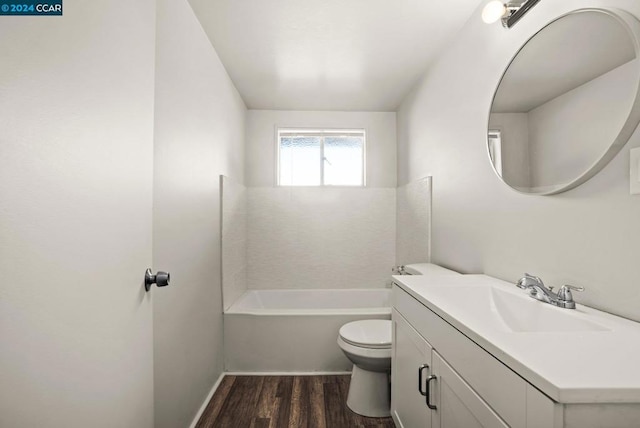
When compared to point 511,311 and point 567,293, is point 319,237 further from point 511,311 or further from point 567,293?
point 567,293

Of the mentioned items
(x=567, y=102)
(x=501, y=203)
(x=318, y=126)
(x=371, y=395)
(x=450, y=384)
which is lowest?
(x=371, y=395)

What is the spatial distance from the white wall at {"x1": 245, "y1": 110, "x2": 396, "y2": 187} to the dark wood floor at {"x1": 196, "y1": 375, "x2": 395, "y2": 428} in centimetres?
193

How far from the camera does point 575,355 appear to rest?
712 millimetres

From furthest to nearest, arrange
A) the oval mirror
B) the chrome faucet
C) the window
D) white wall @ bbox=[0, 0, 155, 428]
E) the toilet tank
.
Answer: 1. the window
2. the toilet tank
3. the chrome faucet
4. the oval mirror
5. white wall @ bbox=[0, 0, 155, 428]

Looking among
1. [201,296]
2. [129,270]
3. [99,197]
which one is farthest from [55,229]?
[201,296]

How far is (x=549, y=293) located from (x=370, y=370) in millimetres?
1231

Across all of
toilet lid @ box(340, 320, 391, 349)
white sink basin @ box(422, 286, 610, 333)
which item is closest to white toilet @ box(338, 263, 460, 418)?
toilet lid @ box(340, 320, 391, 349)

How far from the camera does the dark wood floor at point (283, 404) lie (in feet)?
6.32

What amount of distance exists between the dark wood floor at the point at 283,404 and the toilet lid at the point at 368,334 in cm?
44

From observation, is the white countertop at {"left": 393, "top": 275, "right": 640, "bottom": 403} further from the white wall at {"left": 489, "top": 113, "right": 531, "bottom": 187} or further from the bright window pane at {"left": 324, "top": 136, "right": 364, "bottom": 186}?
the bright window pane at {"left": 324, "top": 136, "right": 364, "bottom": 186}

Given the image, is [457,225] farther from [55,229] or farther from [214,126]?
[55,229]

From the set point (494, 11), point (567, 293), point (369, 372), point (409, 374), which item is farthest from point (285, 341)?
point (494, 11)

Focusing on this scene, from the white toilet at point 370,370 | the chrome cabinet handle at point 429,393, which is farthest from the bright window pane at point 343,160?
the chrome cabinet handle at point 429,393

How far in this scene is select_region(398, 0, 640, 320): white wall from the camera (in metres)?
1.01
